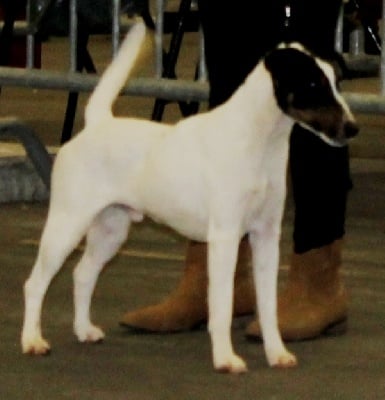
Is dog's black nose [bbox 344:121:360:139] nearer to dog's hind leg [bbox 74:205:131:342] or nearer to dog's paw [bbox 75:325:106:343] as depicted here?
dog's hind leg [bbox 74:205:131:342]

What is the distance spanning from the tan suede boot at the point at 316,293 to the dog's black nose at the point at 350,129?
2.22 feet

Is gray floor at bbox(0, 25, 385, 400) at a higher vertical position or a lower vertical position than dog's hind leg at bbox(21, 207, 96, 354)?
lower

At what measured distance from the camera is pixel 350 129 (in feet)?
11.4

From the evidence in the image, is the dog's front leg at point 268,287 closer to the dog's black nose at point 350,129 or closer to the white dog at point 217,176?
the white dog at point 217,176

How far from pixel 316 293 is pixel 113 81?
0.78 meters

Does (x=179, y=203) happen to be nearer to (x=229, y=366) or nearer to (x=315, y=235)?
(x=229, y=366)

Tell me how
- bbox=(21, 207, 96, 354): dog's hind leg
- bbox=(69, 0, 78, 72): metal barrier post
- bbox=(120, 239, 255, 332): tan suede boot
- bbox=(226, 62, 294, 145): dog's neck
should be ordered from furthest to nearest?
bbox=(69, 0, 78, 72): metal barrier post, bbox=(120, 239, 255, 332): tan suede boot, bbox=(21, 207, 96, 354): dog's hind leg, bbox=(226, 62, 294, 145): dog's neck

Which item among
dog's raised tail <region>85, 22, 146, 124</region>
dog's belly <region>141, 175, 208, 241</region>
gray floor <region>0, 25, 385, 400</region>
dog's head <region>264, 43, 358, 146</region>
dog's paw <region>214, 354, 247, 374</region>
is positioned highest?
dog's head <region>264, 43, 358, 146</region>

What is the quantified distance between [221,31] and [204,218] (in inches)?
24.5

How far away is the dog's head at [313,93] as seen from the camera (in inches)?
137

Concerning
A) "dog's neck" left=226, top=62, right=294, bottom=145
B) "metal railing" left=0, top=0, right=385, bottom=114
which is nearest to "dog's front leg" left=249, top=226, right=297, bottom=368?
"dog's neck" left=226, top=62, right=294, bottom=145

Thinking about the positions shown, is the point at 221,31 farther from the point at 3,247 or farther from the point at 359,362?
the point at 3,247

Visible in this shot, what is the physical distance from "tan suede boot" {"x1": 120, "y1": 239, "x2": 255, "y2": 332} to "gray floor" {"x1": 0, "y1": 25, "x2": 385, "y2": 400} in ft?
0.11

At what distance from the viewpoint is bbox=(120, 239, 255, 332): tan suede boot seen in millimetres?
4133
